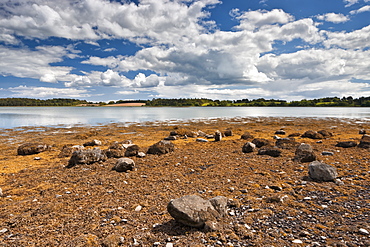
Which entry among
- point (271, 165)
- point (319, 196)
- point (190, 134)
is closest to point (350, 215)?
point (319, 196)

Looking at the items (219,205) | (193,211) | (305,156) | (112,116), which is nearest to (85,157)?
(193,211)

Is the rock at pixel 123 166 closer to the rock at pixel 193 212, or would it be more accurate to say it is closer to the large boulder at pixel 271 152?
the rock at pixel 193 212

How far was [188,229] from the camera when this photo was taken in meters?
5.22

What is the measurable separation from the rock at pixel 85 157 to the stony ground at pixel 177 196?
414 millimetres

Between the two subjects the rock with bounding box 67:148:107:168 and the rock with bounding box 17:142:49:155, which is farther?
the rock with bounding box 17:142:49:155

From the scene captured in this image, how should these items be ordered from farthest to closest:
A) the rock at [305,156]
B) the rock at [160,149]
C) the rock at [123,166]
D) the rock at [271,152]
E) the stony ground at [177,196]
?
the rock at [160,149], the rock at [271,152], the rock at [305,156], the rock at [123,166], the stony ground at [177,196]

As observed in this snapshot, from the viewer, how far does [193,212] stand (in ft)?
17.0

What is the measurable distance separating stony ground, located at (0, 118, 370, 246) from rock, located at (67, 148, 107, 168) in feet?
1.36

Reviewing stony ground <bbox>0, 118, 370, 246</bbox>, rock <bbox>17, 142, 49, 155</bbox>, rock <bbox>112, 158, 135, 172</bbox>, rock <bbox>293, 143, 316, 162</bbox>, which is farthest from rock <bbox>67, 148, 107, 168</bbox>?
rock <bbox>293, 143, 316, 162</bbox>

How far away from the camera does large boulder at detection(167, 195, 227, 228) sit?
5156 millimetres

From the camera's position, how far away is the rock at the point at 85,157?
11.7 meters

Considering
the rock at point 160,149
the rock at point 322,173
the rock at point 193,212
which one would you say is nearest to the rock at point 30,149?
the rock at point 160,149

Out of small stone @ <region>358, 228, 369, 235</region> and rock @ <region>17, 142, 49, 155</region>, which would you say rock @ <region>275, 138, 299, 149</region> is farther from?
rock @ <region>17, 142, 49, 155</region>

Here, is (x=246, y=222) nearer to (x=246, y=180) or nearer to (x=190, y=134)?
(x=246, y=180)
